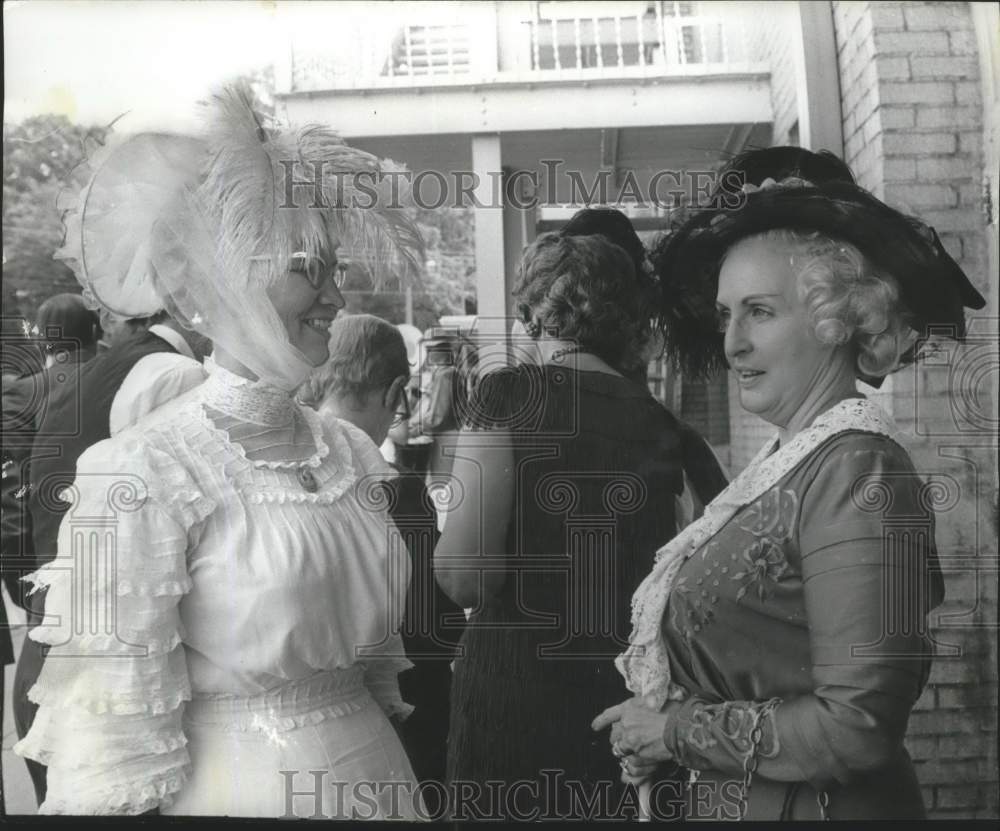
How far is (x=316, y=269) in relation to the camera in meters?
2.41

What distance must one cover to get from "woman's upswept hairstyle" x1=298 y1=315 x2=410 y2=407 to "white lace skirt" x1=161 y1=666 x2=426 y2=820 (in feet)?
2.20

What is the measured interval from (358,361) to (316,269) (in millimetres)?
246

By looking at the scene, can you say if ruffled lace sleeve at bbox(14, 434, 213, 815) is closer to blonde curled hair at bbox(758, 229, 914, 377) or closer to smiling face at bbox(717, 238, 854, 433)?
smiling face at bbox(717, 238, 854, 433)

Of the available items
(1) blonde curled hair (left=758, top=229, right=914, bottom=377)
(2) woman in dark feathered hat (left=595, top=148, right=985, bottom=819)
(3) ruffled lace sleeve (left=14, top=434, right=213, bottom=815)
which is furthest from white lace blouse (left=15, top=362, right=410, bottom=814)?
(1) blonde curled hair (left=758, top=229, right=914, bottom=377)

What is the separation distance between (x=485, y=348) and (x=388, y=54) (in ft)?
2.62

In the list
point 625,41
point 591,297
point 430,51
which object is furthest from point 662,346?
point 430,51

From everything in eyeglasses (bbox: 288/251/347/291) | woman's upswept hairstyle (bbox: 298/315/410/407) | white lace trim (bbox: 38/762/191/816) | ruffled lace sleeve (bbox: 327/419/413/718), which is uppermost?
eyeglasses (bbox: 288/251/347/291)

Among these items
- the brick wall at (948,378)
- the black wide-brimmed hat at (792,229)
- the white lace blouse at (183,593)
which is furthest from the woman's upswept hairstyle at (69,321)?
the brick wall at (948,378)

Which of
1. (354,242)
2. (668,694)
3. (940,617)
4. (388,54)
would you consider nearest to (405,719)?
(668,694)

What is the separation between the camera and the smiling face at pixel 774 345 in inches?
86.6

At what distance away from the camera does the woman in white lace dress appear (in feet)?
7.22

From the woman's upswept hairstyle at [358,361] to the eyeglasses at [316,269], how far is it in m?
0.10

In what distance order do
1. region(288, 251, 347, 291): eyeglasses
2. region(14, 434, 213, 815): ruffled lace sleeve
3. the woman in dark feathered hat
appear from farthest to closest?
region(288, 251, 347, 291): eyeglasses, region(14, 434, 213, 815): ruffled lace sleeve, the woman in dark feathered hat

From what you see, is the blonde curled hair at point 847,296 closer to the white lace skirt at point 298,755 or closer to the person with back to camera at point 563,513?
the person with back to camera at point 563,513
